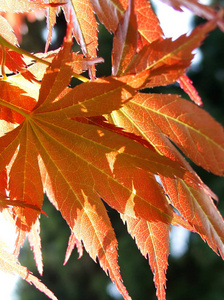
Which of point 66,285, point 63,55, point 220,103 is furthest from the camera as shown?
point 220,103

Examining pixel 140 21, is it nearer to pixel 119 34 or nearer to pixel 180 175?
pixel 119 34

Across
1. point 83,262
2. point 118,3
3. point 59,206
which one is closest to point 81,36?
point 118,3

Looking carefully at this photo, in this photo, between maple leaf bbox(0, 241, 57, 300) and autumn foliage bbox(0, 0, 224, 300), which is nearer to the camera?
autumn foliage bbox(0, 0, 224, 300)

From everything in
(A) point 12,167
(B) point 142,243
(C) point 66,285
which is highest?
(A) point 12,167

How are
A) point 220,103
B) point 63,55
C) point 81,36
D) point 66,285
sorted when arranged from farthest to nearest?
point 220,103 < point 66,285 < point 81,36 < point 63,55

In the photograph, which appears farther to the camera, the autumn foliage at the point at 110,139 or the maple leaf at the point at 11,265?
the maple leaf at the point at 11,265

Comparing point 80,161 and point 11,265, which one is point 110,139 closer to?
point 80,161

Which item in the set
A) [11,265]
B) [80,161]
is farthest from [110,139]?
[11,265]

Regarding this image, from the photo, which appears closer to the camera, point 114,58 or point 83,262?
point 114,58
